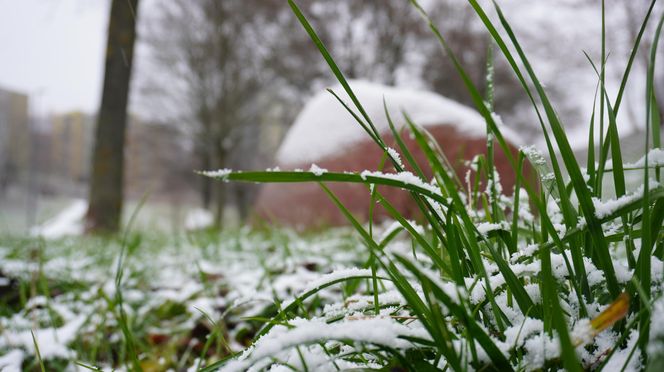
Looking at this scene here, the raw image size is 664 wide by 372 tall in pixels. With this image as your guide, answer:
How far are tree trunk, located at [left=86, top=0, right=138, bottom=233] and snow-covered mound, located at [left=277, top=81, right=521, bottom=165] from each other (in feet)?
7.46

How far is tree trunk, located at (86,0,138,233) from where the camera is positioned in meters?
5.42

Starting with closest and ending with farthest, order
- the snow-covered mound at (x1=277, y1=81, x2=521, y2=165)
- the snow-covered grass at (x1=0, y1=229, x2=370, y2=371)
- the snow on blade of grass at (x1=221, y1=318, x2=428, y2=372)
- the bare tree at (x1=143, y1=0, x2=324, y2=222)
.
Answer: the snow on blade of grass at (x1=221, y1=318, x2=428, y2=372), the snow-covered grass at (x1=0, y1=229, x2=370, y2=371), the snow-covered mound at (x1=277, y1=81, x2=521, y2=165), the bare tree at (x1=143, y1=0, x2=324, y2=222)

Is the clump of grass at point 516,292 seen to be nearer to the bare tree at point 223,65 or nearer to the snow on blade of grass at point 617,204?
the snow on blade of grass at point 617,204

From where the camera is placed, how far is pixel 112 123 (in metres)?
5.49

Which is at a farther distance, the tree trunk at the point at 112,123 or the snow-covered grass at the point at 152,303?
the tree trunk at the point at 112,123

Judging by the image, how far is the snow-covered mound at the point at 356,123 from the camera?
3551 millimetres

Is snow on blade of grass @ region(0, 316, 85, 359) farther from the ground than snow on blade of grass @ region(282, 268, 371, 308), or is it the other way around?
snow on blade of grass @ region(282, 268, 371, 308)

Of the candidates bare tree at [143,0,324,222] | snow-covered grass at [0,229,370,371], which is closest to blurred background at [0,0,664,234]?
bare tree at [143,0,324,222]

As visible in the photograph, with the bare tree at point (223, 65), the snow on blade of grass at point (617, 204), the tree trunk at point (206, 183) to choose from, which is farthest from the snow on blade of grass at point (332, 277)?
the tree trunk at point (206, 183)

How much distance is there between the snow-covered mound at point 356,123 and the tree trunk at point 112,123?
227 centimetres

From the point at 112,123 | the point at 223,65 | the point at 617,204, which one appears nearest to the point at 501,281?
the point at 617,204

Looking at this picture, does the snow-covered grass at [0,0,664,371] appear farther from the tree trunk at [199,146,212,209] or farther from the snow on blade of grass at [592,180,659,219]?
the tree trunk at [199,146,212,209]

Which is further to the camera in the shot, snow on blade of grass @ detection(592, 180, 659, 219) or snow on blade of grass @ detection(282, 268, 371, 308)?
snow on blade of grass @ detection(282, 268, 371, 308)

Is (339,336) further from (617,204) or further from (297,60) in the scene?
(297,60)
